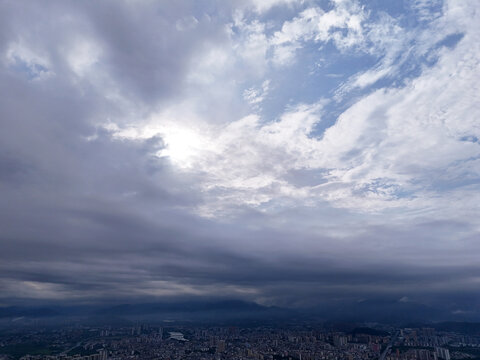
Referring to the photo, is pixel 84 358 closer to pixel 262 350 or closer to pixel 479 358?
pixel 262 350

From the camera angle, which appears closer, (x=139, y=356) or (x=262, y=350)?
(x=139, y=356)

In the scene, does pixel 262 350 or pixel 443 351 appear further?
pixel 262 350

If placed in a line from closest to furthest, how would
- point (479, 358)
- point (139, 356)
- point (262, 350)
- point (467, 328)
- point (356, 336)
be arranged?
point (479, 358)
point (139, 356)
point (262, 350)
point (356, 336)
point (467, 328)

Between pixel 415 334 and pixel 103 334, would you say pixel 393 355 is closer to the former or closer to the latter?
pixel 415 334

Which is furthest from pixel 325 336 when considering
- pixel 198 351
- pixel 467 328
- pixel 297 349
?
pixel 467 328

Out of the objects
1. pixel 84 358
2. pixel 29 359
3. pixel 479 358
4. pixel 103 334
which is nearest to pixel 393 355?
pixel 479 358

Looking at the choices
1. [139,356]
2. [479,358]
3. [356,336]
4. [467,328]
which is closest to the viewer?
[479,358]

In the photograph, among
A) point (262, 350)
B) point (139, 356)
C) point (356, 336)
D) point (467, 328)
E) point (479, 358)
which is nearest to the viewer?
point (479, 358)

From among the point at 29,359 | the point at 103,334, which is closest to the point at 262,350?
the point at 29,359
